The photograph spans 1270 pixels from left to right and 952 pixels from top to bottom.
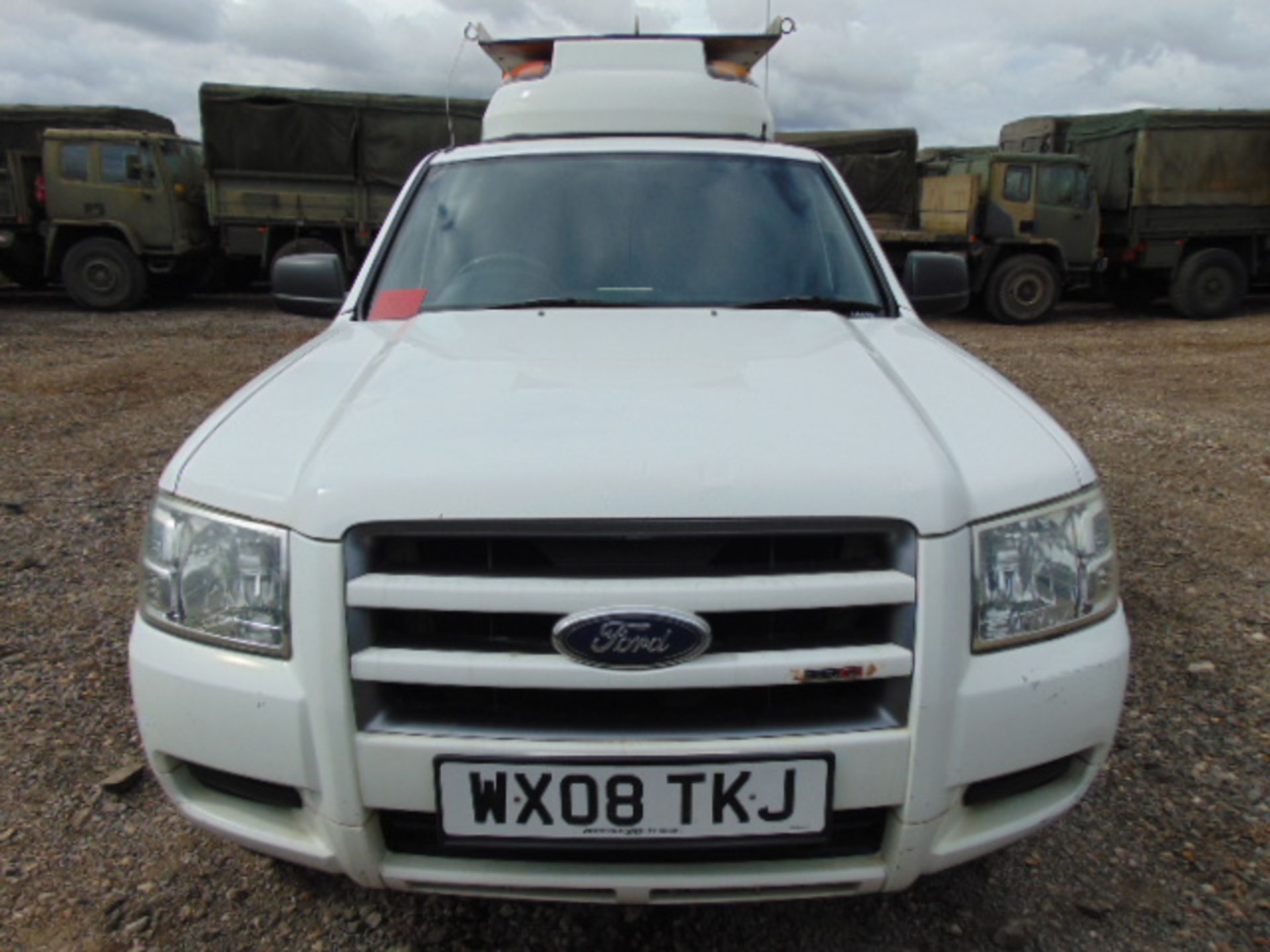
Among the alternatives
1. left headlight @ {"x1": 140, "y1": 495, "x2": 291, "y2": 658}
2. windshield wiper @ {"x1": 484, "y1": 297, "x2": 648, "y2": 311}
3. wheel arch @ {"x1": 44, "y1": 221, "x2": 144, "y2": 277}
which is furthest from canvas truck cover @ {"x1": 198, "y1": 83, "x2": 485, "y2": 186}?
left headlight @ {"x1": 140, "y1": 495, "x2": 291, "y2": 658}

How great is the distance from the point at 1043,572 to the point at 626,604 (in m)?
0.73

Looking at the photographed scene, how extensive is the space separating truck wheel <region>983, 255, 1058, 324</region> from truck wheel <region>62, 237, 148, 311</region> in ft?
38.4

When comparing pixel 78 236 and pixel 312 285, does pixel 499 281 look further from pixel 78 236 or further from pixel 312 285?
pixel 78 236

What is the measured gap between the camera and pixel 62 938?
6.55 ft

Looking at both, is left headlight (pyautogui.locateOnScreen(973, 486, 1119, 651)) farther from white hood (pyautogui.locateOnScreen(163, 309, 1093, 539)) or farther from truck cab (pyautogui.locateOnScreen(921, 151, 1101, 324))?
truck cab (pyautogui.locateOnScreen(921, 151, 1101, 324))

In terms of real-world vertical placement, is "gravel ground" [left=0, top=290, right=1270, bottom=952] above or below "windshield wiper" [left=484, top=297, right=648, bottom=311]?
below

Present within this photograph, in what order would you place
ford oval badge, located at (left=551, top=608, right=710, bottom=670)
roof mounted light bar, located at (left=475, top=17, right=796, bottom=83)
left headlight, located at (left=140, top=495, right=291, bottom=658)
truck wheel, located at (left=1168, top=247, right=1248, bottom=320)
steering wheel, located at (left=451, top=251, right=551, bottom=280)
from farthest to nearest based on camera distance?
truck wheel, located at (left=1168, top=247, right=1248, bottom=320) → roof mounted light bar, located at (left=475, top=17, right=796, bottom=83) → steering wheel, located at (left=451, top=251, right=551, bottom=280) → left headlight, located at (left=140, top=495, right=291, bottom=658) → ford oval badge, located at (left=551, top=608, right=710, bottom=670)

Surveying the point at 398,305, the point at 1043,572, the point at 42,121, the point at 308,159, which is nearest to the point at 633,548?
the point at 1043,572

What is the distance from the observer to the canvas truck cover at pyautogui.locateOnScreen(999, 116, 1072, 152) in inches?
598

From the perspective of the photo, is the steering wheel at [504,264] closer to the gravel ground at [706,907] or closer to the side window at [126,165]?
the gravel ground at [706,907]

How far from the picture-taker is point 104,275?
13.5 metres

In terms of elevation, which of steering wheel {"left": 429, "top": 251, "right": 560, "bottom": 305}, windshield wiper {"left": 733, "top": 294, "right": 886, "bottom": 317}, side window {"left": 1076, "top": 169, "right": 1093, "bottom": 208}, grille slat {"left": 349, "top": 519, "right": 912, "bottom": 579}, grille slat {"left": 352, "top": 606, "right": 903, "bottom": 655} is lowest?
grille slat {"left": 352, "top": 606, "right": 903, "bottom": 655}

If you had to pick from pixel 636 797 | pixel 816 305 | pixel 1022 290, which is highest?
pixel 816 305

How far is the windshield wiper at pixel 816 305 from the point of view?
2629 mm
